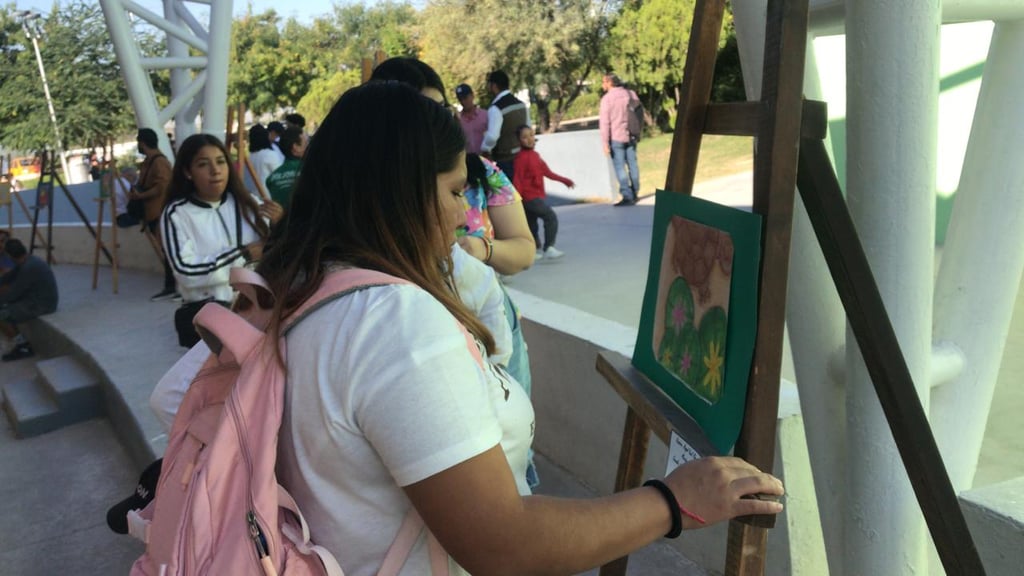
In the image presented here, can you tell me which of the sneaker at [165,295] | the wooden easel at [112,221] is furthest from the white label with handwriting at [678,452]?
the wooden easel at [112,221]

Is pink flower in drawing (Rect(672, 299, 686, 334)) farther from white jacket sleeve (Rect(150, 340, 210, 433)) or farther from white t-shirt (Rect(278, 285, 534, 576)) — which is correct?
white jacket sleeve (Rect(150, 340, 210, 433))

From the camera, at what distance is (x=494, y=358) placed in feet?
7.80

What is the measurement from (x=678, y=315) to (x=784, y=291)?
0.40 m

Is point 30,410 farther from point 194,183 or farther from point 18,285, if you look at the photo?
point 194,183

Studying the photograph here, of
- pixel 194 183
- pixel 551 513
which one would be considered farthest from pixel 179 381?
pixel 194 183

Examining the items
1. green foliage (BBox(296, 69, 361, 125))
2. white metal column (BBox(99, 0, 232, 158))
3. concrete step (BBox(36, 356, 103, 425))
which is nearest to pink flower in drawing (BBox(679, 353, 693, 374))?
concrete step (BBox(36, 356, 103, 425))

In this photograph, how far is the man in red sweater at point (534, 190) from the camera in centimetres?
793

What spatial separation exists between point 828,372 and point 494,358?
33.9 inches

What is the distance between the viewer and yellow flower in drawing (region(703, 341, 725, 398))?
1607 millimetres

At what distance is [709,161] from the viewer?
50.6 feet

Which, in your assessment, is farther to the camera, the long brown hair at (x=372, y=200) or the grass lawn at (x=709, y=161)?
the grass lawn at (x=709, y=161)

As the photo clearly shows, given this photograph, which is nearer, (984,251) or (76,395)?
(984,251)

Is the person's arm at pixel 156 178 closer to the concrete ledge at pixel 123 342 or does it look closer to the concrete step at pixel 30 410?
the concrete ledge at pixel 123 342

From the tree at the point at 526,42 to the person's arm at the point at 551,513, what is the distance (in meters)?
25.6
